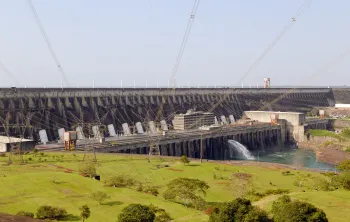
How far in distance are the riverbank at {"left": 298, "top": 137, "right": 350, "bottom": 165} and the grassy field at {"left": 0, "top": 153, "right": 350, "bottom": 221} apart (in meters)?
37.9

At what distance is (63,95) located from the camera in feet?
376

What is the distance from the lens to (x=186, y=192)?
44.4 meters

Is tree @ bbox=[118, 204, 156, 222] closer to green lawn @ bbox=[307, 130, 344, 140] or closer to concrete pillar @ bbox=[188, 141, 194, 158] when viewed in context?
concrete pillar @ bbox=[188, 141, 194, 158]

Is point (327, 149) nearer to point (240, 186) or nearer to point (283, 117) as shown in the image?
point (283, 117)

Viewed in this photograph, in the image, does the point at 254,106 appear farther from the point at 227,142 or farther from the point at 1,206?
the point at 1,206

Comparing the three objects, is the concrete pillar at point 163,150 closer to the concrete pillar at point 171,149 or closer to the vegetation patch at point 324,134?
the concrete pillar at point 171,149

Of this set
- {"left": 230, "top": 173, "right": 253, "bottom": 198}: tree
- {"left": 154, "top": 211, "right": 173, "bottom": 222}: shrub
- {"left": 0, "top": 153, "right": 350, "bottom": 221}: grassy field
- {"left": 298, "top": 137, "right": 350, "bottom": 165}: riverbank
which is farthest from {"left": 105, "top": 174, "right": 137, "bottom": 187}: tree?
{"left": 298, "top": 137, "right": 350, "bottom": 165}: riverbank

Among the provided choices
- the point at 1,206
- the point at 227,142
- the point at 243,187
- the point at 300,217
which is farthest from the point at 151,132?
the point at 300,217

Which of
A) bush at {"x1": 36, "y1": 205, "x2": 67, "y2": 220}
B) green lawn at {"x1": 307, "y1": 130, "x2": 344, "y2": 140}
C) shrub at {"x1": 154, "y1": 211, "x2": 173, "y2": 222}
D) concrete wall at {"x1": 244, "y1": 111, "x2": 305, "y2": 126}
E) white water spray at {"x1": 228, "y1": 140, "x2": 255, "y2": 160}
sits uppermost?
concrete wall at {"x1": 244, "y1": 111, "x2": 305, "y2": 126}

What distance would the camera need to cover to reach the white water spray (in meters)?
113

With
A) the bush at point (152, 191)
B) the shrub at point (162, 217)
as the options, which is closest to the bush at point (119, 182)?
the bush at point (152, 191)

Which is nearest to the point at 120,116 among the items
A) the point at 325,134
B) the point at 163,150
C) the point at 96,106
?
the point at 96,106

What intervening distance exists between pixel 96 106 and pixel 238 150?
43.3 meters

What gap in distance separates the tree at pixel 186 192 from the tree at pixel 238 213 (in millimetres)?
11235
